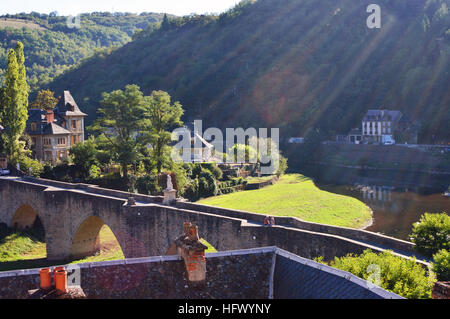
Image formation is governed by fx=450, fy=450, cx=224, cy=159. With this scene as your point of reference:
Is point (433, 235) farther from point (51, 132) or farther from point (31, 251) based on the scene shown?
point (51, 132)

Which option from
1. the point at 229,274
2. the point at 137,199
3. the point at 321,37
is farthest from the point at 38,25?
the point at 229,274

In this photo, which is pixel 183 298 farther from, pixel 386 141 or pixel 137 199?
pixel 386 141

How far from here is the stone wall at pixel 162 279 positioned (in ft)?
43.8

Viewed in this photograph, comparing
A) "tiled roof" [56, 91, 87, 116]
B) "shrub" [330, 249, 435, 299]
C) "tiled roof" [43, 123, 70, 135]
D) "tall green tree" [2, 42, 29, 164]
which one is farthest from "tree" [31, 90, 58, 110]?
"shrub" [330, 249, 435, 299]

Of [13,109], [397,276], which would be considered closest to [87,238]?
[13,109]

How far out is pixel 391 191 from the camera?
61812 millimetres

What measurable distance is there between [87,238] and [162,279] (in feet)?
72.9

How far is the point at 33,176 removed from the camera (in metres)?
44.3

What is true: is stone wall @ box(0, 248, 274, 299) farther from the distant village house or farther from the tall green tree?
the distant village house

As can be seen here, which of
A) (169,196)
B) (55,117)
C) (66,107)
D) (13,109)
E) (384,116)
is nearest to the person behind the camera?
(169,196)

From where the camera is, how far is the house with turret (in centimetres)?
5403

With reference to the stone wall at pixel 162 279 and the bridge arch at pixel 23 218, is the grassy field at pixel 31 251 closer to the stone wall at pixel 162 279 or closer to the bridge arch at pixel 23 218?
the bridge arch at pixel 23 218

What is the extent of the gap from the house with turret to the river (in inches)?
1388

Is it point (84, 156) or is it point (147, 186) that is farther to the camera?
point (84, 156)
